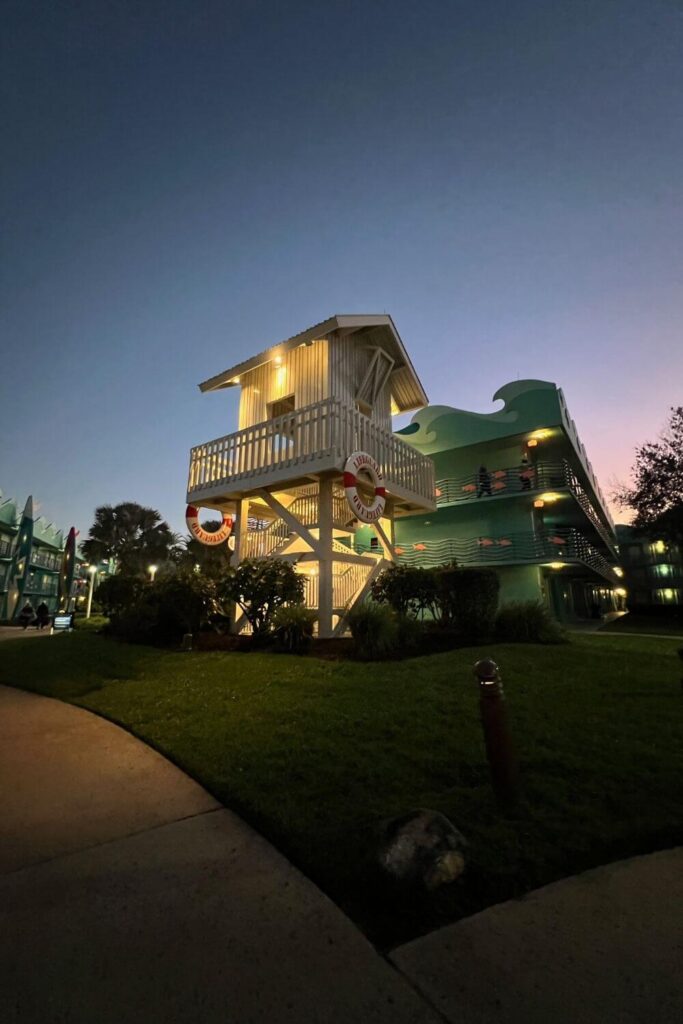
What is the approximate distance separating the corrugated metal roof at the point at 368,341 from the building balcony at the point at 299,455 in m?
2.60

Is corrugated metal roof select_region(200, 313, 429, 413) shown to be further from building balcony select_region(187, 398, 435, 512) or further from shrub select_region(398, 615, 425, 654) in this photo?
shrub select_region(398, 615, 425, 654)

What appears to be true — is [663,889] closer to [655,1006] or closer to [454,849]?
[655,1006]

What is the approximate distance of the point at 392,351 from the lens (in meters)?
14.2

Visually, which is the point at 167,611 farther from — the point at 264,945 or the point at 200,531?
the point at 264,945

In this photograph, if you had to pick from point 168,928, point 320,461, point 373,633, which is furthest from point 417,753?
Answer: point 320,461

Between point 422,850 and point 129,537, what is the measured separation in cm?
3422

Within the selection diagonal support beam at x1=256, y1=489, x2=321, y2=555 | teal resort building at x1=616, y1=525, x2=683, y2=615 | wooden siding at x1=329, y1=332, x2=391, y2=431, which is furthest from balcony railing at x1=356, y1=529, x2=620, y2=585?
teal resort building at x1=616, y1=525, x2=683, y2=615

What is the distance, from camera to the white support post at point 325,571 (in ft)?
30.4

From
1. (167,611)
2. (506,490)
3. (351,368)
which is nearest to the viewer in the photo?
(167,611)

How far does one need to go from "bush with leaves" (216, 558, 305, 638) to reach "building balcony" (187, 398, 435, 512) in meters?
2.07

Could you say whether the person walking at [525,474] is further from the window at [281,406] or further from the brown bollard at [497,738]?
the brown bollard at [497,738]

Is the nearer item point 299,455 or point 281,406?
point 299,455

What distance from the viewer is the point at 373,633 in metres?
7.86

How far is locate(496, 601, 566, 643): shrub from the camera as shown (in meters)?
8.90
